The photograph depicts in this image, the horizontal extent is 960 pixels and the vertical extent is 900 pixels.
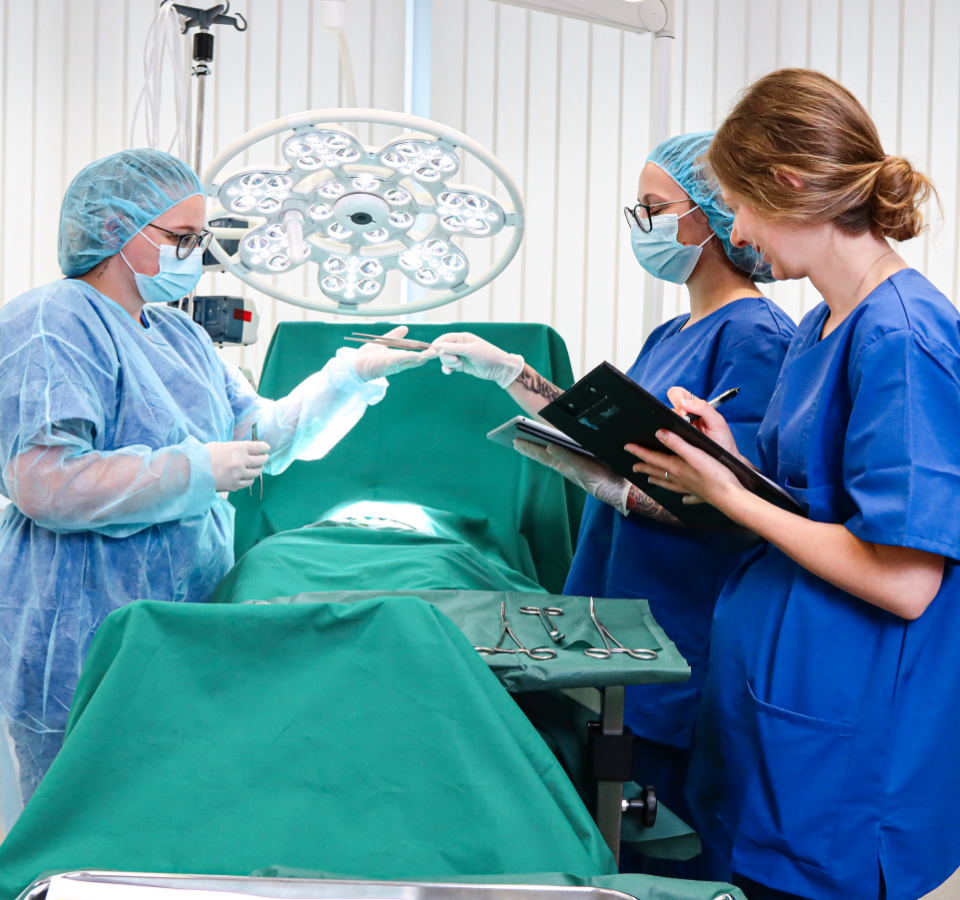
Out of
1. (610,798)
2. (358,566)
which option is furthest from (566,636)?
(358,566)

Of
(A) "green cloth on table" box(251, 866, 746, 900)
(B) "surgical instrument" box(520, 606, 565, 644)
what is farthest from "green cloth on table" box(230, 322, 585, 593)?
(A) "green cloth on table" box(251, 866, 746, 900)

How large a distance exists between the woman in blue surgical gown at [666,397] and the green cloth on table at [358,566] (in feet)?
0.85

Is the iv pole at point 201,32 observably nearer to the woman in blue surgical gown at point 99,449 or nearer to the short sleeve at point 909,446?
the woman in blue surgical gown at point 99,449

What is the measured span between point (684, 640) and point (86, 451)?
0.96 m

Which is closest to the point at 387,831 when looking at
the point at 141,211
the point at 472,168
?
the point at 141,211

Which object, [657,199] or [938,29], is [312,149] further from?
[938,29]

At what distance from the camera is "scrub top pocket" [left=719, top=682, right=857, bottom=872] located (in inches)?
38.3

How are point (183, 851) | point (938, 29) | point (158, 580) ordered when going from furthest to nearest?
point (938, 29)
point (158, 580)
point (183, 851)

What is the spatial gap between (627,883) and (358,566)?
3.31ft

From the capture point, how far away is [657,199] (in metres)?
1.54

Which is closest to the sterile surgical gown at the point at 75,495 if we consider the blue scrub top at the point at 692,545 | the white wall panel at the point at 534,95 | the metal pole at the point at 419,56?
the blue scrub top at the point at 692,545

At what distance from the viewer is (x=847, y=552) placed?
957mm

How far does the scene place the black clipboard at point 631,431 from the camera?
3.54 ft

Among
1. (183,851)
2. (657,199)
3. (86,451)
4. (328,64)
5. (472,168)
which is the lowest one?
(183,851)
